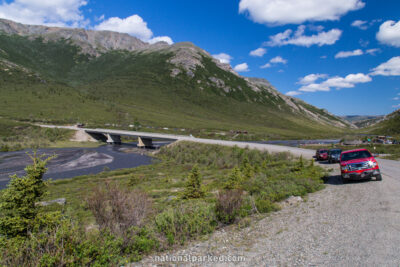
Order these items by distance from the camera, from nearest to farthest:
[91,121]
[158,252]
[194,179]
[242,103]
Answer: [158,252]
[194,179]
[91,121]
[242,103]

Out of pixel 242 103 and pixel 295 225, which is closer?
pixel 295 225

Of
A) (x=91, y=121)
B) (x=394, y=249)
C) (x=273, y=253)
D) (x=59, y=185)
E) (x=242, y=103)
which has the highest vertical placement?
(x=242, y=103)

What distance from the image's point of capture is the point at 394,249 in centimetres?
625

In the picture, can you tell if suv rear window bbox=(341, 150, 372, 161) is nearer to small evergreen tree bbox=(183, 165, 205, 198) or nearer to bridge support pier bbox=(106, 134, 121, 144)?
small evergreen tree bbox=(183, 165, 205, 198)

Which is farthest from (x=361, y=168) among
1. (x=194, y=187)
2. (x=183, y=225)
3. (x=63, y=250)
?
(x=63, y=250)

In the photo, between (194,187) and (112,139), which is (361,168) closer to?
(194,187)

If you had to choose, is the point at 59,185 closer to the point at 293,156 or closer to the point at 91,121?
the point at 293,156

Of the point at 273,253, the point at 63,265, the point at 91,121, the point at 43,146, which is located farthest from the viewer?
the point at 91,121

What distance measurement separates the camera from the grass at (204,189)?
29.2ft

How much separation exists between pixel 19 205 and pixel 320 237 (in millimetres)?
10294

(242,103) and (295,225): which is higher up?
(242,103)

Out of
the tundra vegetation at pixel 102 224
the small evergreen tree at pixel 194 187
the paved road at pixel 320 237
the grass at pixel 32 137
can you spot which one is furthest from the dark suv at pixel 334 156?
the grass at pixel 32 137

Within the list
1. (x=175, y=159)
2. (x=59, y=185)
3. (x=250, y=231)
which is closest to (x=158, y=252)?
(x=250, y=231)

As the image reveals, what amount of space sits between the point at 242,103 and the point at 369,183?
187763 mm
